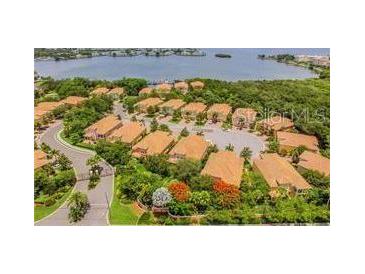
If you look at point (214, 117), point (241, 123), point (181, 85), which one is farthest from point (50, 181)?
point (241, 123)

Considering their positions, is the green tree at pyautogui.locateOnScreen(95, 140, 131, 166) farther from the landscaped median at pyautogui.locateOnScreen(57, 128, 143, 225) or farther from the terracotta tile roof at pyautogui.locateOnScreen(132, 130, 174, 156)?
the landscaped median at pyautogui.locateOnScreen(57, 128, 143, 225)

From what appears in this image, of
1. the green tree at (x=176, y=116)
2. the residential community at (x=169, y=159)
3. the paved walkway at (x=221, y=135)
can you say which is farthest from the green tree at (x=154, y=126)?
the green tree at (x=176, y=116)

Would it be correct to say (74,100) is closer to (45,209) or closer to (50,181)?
(50,181)

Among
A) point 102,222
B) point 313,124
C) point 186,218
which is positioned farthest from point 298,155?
point 102,222

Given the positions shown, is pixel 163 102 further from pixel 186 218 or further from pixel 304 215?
pixel 304 215

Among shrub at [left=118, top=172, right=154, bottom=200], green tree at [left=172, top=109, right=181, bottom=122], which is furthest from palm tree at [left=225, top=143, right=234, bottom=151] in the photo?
shrub at [left=118, top=172, right=154, bottom=200]

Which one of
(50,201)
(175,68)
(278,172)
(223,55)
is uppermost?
(223,55)
